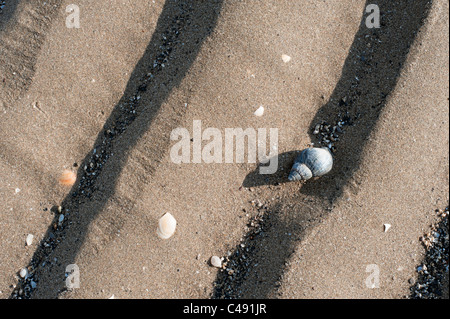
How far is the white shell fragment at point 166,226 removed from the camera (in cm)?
285

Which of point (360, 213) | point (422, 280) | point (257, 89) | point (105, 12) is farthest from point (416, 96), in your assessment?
point (105, 12)

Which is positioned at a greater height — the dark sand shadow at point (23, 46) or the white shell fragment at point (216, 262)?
the dark sand shadow at point (23, 46)

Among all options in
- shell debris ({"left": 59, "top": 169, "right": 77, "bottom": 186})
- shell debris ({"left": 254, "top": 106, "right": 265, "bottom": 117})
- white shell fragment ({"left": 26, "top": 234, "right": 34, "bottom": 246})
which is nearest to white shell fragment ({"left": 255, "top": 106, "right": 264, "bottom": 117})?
shell debris ({"left": 254, "top": 106, "right": 265, "bottom": 117})

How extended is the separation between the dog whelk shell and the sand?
6.1 inches

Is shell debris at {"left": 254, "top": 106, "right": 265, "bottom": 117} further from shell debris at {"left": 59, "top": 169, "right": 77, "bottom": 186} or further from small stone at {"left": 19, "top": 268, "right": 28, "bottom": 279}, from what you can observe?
small stone at {"left": 19, "top": 268, "right": 28, "bottom": 279}

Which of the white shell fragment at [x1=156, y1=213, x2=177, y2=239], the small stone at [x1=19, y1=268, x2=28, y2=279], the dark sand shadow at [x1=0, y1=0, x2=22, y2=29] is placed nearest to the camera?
the white shell fragment at [x1=156, y1=213, x2=177, y2=239]

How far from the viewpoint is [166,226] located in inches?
112

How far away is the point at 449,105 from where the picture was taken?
3.01 metres

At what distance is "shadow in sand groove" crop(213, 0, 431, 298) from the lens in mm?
2936

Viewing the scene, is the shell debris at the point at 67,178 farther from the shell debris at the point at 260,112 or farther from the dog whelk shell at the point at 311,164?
the dog whelk shell at the point at 311,164

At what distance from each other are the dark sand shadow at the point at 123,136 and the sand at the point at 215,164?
0.04 feet

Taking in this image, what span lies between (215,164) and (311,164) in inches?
31.6

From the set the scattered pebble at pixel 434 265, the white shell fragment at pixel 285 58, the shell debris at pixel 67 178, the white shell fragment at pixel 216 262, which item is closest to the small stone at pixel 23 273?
the shell debris at pixel 67 178

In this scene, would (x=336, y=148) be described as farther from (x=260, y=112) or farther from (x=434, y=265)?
(x=434, y=265)
